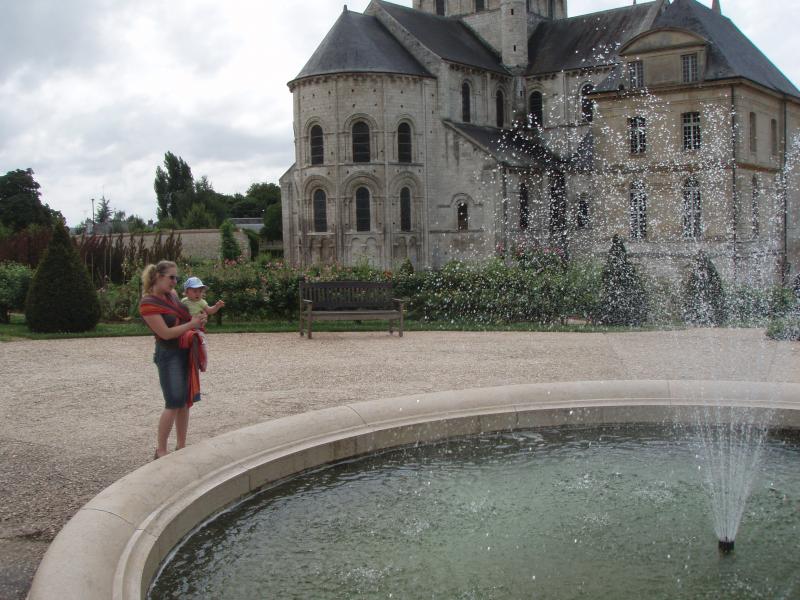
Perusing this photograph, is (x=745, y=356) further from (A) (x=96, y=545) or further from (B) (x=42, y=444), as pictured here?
(A) (x=96, y=545)

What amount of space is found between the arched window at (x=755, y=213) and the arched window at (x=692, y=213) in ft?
6.70

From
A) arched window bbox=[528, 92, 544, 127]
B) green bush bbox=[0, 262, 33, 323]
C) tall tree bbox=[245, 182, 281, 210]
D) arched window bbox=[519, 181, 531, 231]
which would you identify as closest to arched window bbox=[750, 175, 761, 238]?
arched window bbox=[519, 181, 531, 231]

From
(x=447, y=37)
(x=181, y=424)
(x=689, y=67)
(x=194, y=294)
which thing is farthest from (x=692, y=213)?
(x=181, y=424)

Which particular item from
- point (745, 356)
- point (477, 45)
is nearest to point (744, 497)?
point (745, 356)

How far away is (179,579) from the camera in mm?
4613

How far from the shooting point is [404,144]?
37656 mm

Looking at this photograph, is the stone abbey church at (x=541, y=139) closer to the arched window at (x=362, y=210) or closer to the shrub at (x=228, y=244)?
the arched window at (x=362, y=210)

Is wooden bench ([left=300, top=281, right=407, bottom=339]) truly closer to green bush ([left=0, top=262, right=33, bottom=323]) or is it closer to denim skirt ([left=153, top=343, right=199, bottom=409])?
green bush ([left=0, top=262, right=33, bottom=323])

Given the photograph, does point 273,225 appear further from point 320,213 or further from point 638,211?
point 638,211

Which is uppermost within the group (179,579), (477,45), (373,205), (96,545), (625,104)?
(477,45)

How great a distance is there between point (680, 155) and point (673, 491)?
25.9m

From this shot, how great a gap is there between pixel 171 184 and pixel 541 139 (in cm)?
4347

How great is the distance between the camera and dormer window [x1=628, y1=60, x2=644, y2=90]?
100ft

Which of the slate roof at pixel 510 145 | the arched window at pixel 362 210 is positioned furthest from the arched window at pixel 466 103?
the arched window at pixel 362 210
